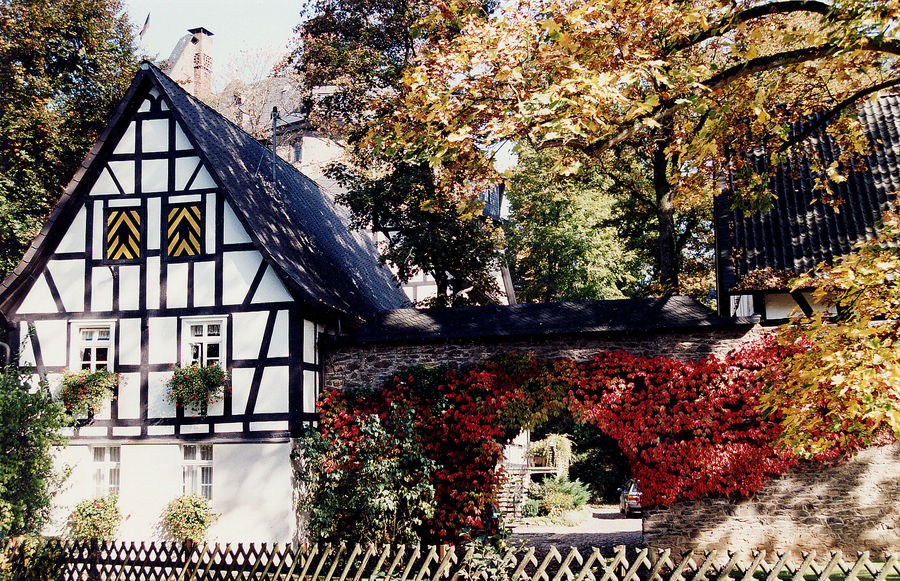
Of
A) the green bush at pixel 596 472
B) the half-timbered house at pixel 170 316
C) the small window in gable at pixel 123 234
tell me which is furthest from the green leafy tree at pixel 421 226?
the green bush at pixel 596 472

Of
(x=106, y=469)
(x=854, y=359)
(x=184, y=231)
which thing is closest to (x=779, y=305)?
(x=854, y=359)

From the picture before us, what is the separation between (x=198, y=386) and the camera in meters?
15.1

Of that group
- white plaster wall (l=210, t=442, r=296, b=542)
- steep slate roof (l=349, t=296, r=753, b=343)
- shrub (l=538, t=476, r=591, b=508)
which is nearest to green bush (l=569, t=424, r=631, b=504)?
shrub (l=538, t=476, r=591, b=508)

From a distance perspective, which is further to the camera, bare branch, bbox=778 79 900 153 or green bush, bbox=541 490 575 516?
green bush, bbox=541 490 575 516

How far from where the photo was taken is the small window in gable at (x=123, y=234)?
16.4 meters

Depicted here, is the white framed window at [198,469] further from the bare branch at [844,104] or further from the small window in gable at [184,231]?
the bare branch at [844,104]

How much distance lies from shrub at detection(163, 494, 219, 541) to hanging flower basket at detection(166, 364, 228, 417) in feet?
5.12

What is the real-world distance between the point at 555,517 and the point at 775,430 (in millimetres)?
11682

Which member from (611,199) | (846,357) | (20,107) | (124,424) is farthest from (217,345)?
(611,199)

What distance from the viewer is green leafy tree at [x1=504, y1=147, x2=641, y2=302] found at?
29.3 metres

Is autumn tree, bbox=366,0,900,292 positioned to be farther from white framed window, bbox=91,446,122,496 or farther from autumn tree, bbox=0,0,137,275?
autumn tree, bbox=0,0,137,275

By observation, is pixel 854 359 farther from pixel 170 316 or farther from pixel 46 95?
pixel 46 95

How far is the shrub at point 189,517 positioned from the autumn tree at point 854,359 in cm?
987

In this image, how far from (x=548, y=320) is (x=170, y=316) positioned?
7154 millimetres
